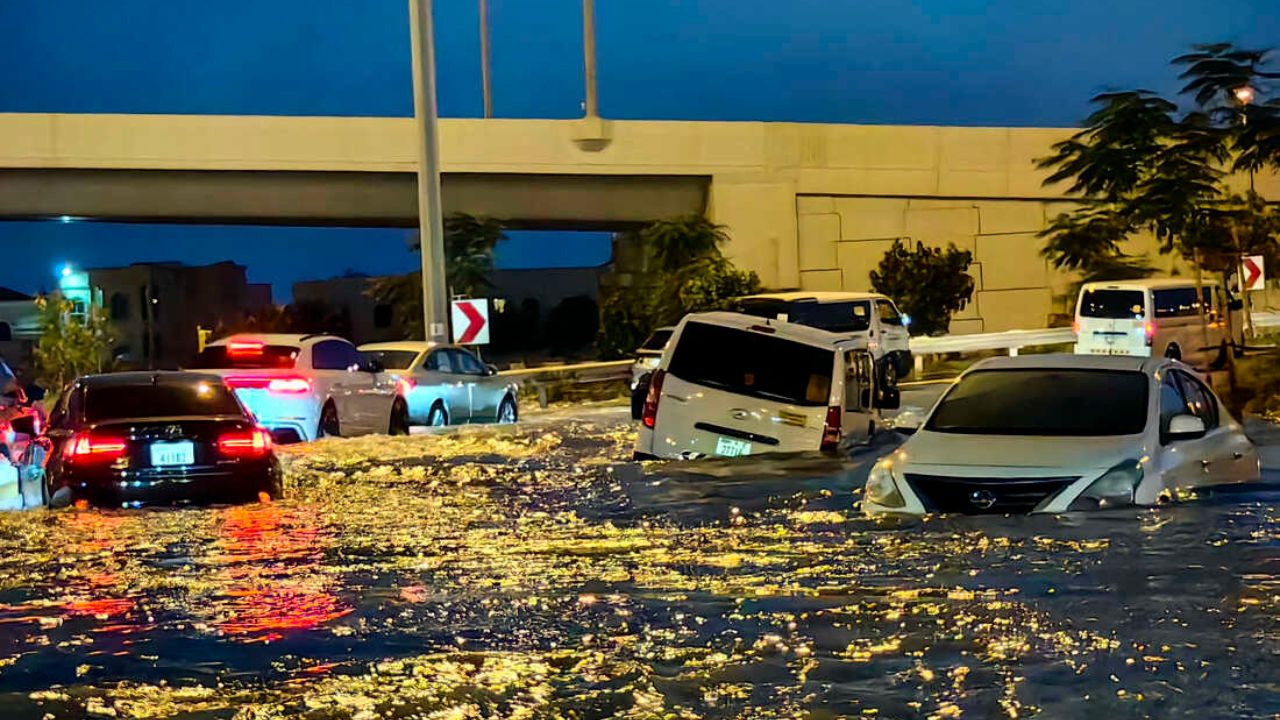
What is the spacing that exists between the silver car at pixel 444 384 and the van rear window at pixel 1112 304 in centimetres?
1120

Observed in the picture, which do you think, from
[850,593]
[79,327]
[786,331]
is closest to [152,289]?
[79,327]

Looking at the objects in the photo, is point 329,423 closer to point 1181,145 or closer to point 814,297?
point 814,297

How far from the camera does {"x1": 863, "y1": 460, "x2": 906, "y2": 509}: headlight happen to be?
11977mm

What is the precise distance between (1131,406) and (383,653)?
6.13 metres

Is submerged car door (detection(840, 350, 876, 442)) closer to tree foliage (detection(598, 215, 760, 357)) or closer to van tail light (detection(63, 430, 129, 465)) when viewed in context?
van tail light (detection(63, 430, 129, 465))

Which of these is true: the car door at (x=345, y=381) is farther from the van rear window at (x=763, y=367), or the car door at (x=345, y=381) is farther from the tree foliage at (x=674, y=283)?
the tree foliage at (x=674, y=283)

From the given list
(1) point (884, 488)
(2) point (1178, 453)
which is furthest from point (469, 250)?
(2) point (1178, 453)

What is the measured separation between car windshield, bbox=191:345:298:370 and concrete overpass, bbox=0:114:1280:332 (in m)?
23.1

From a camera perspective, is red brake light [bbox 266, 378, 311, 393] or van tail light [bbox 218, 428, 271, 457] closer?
van tail light [bbox 218, 428, 271, 457]

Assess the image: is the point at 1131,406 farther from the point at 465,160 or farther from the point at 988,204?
the point at 988,204

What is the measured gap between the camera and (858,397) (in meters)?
16.3

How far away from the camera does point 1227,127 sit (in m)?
27.7

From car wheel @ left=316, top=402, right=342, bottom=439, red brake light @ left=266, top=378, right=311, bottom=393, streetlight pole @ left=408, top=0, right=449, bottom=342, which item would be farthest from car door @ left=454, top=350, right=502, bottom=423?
red brake light @ left=266, top=378, right=311, bottom=393

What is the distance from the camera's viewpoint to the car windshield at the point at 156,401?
14.6 meters
